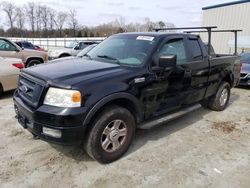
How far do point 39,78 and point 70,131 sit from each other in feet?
→ 2.85

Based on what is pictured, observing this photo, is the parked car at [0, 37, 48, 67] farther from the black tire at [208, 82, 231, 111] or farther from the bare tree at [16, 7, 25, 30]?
the bare tree at [16, 7, 25, 30]

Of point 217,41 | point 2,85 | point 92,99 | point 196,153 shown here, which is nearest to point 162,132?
point 196,153

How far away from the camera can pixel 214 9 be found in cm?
2202

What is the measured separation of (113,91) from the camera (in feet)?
11.0

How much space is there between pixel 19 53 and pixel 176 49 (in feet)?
23.4

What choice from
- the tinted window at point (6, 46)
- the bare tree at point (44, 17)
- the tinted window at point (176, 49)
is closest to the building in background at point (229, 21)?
the tinted window at point (6, 46)

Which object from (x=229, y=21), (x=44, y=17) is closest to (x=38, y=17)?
(x=44, y=17)

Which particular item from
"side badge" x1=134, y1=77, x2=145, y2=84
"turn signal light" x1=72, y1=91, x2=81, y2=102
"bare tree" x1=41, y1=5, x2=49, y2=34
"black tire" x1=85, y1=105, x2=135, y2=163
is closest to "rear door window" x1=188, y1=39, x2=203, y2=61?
"side badge" x1=134, y1=77, x2=145, y2=84

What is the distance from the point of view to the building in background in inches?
750

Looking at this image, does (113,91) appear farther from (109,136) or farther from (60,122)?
(60,122)

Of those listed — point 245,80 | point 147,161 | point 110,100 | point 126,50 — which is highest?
point 126,50

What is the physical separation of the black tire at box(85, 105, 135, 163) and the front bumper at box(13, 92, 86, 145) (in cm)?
19

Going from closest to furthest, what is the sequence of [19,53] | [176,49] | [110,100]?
[110,100] → [176,49] → [19,53]

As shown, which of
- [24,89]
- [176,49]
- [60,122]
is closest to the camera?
[60,122]
